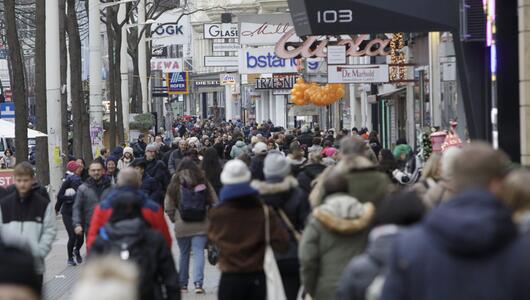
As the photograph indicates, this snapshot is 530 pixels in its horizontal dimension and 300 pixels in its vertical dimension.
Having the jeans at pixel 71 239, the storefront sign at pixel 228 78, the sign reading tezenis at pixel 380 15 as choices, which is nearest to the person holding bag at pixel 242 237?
the jeans at pixel 71 239

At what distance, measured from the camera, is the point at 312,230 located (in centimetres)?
997

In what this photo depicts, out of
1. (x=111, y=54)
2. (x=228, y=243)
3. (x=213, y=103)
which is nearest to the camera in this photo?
(x=228, y=243)

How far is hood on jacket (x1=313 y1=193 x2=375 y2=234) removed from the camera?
9.82 m

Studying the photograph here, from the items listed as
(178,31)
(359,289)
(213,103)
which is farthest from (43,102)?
(213,103)

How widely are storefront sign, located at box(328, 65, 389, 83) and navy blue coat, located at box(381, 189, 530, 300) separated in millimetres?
26840

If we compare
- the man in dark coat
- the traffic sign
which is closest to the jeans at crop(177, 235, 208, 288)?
the man in dark coat

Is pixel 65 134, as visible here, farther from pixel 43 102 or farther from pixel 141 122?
pixel 141 122

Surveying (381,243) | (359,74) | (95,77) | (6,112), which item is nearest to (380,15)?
(359,74)

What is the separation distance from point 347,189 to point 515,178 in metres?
2.99

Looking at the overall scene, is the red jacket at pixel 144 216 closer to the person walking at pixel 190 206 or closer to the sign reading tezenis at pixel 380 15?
the person walking at pixel 190 206

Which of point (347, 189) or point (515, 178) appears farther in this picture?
point (347, 189)

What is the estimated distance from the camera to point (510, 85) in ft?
61.9

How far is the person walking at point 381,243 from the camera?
7.28 m

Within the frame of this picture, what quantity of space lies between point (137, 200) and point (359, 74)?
23306 millimetres
